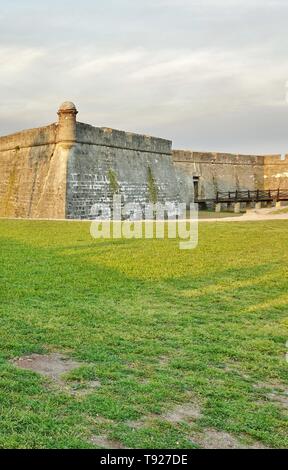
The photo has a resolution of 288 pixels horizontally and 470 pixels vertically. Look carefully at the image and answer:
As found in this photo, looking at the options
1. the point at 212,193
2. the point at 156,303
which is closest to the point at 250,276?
the point at 156,303

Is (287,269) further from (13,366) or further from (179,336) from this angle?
(13,366)

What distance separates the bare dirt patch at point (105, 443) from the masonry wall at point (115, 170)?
51.9 ft

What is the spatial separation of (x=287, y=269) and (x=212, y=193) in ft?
80.4

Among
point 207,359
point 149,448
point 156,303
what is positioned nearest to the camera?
point 149,448

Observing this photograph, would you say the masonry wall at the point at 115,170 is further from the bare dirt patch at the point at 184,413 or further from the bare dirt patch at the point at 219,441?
the bare dirt patch at the point at 219,441

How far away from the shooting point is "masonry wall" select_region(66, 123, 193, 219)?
1841cm

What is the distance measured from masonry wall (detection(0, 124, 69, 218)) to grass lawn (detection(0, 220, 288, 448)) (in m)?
10.3

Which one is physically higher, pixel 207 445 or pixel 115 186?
pixel 115 186

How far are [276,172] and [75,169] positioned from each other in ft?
65.8

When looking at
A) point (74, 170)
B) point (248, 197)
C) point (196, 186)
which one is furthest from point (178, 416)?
point (196, 186)

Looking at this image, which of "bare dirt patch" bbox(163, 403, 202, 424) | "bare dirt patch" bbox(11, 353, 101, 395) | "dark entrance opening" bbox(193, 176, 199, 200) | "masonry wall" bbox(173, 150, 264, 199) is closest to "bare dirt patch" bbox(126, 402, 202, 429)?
"bare dirt patch" bbox(163, 403, 202, 424)

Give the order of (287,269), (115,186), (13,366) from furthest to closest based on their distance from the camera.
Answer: (115,186)
(287,269)
(13,366)

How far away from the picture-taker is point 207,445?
2.46 metres

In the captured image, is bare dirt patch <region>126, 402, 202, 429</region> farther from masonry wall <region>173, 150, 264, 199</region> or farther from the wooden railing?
masonry wall <region>173, 150, 264, 199</region>
